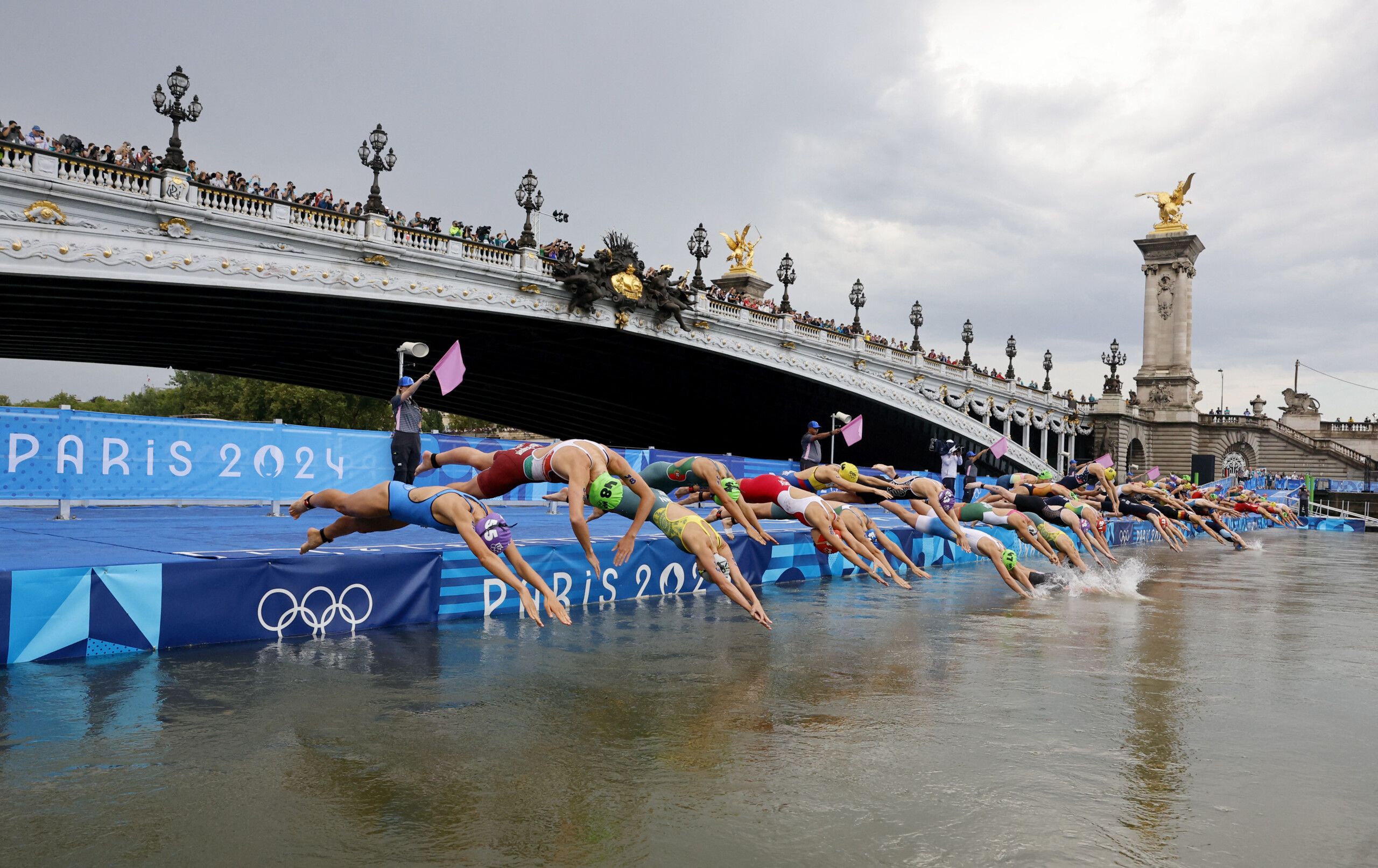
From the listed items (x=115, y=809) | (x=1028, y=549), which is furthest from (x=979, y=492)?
(x=115, y=809)

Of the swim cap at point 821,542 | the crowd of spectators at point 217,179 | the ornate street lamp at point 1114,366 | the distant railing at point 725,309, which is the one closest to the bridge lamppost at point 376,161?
the crowd of spectators at point 217,179

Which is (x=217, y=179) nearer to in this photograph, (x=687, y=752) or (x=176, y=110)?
(x=176, y=110)

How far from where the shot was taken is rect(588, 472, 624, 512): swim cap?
10328 millimetres

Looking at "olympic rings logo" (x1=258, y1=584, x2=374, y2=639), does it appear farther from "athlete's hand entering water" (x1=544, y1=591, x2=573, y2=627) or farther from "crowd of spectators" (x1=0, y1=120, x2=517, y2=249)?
"crowd of spectators" (x1=0, y1=120, x2=517, y2=249)

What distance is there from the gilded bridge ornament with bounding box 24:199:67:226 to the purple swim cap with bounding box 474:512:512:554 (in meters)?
26.0

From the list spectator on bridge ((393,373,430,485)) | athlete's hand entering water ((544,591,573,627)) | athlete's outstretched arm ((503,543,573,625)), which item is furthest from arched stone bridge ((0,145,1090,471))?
athlete's hand entering water ((544,591,573,627))

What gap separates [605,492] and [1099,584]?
13851mm

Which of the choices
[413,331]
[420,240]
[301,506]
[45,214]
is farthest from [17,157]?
[301,506]

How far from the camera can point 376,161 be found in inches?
1484

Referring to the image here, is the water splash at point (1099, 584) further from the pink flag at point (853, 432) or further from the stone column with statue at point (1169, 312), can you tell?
the stone column with statue at point (1169, 312)

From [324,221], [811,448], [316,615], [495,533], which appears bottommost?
[316,615]

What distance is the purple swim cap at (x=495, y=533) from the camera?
30.9ft

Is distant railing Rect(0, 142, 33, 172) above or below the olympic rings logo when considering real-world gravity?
above

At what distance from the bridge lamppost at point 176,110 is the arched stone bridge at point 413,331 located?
1.18 m
